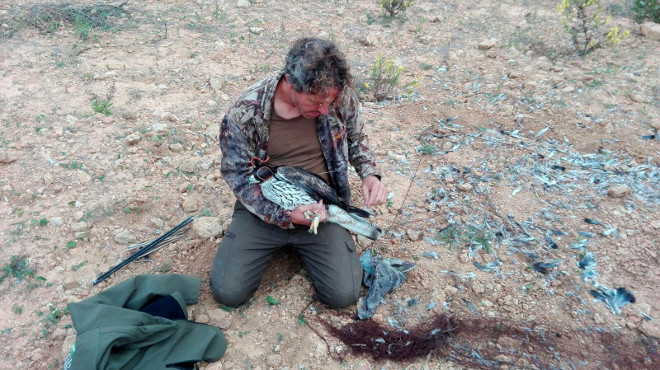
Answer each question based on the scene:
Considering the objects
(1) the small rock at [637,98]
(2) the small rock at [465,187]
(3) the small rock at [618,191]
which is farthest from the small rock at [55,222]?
(1) the small rock at [637,98]

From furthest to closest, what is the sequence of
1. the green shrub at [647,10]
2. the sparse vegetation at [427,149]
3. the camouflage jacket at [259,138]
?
1. the green shrub at [647,10]
2. the sparse vegetation at [427,149]
3. the camouflage jacket at [259,138]

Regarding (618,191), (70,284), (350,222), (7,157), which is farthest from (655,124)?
(7,157)

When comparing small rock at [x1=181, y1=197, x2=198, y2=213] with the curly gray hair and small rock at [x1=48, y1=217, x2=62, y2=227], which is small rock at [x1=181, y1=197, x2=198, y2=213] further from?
the curly gray hair

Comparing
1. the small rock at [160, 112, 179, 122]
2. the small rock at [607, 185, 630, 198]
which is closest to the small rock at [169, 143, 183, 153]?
the small rock at [160, 112, 179, 122]

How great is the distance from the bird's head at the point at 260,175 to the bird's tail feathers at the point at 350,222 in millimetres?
373

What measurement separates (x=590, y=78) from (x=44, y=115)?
16.3ft

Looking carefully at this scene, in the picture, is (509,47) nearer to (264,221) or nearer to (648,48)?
(648,48)

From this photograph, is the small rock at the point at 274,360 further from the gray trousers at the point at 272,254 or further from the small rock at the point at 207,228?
the small rock at the point at 207,228

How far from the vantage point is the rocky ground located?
2.48 metres

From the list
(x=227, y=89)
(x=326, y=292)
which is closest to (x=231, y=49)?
(x=227, y=89)

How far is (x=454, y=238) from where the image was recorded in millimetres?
2959

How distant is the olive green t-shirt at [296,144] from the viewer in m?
2.43

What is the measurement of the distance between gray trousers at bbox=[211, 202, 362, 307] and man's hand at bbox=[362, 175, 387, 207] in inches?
9.3

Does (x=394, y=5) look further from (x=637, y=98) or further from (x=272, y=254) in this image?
(x=272, y=254)
